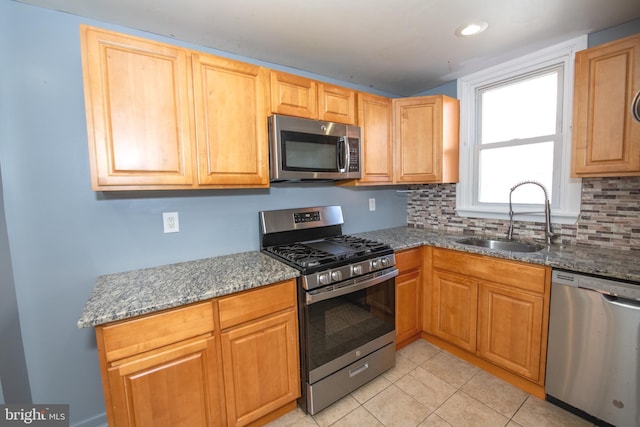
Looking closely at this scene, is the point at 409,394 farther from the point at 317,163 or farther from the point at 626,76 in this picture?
the point at 626,76

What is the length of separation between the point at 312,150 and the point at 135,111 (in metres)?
1.05

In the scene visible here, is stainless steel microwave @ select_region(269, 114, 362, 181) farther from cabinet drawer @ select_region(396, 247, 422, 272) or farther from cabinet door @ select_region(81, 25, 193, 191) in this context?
cabinet drawer @ select_region(396, 247, 422, 272)

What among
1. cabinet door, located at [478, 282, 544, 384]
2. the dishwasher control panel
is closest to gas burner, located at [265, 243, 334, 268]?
cabinet door, located at [478, 282, 544, 384]

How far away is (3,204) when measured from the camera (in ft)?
4.43

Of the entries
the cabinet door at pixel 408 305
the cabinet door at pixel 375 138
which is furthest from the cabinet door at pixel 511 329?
the cabinet door at pixel 375 138

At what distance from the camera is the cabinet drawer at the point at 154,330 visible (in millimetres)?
1133

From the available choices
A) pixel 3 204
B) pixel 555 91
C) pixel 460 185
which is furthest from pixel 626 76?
pixel 3 204

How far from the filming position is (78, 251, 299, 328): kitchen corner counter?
1153 millimetres

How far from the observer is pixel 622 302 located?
4.62 feet

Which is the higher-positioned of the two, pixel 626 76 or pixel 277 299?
pixel 626 76

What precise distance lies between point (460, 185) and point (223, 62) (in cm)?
233

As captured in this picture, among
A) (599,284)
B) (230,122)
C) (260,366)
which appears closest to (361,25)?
(230,122)

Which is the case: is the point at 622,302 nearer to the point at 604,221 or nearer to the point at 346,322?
the point at 604,221

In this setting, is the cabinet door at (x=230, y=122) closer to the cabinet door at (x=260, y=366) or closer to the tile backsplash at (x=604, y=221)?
the cabinet door at (x=260, y=366)
